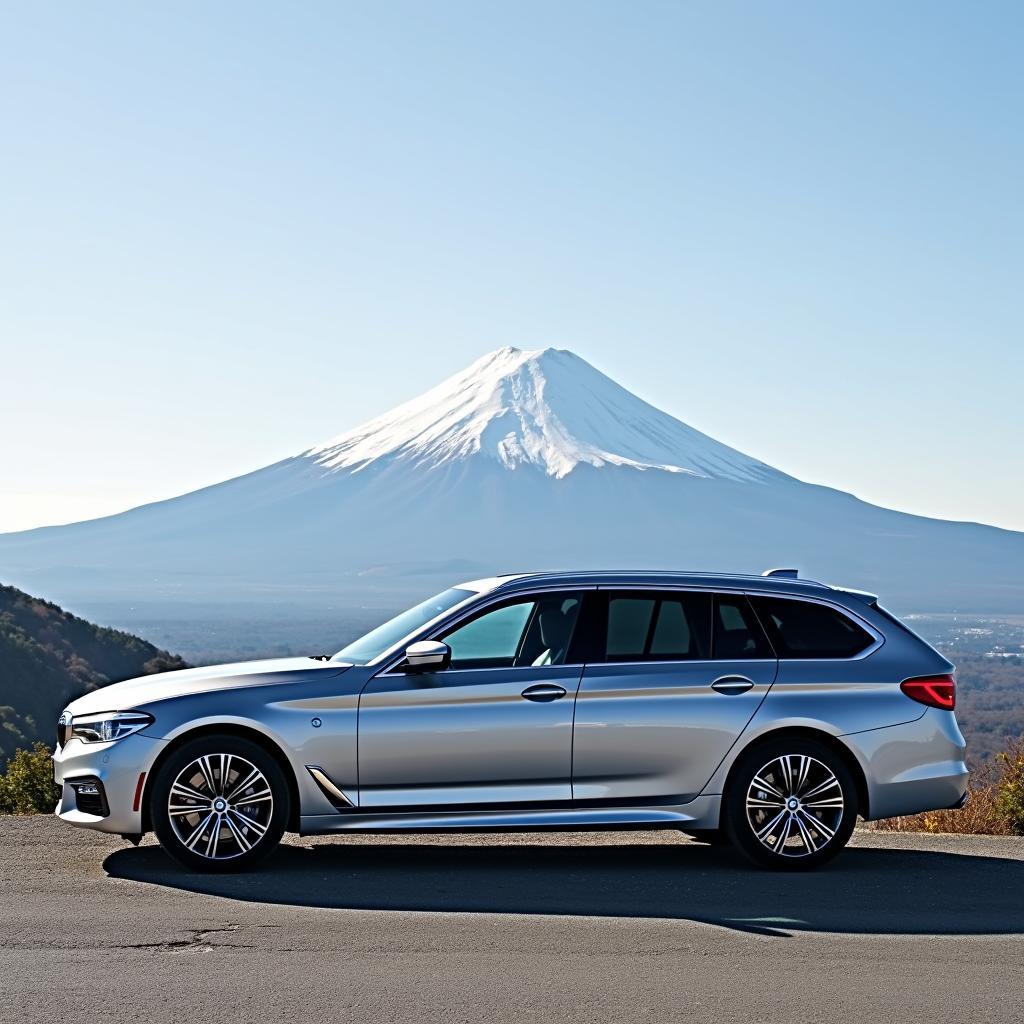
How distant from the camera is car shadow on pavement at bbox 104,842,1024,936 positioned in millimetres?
7750

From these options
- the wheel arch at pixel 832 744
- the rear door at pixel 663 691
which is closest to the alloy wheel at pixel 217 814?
the rear door at pixel 663 691

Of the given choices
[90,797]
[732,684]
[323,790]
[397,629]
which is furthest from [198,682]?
[732,684]

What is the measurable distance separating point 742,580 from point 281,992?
401 centimetres

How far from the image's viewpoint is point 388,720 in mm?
8555

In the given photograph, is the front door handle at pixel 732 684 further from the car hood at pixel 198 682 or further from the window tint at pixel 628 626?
the car hood at pixel 198 682

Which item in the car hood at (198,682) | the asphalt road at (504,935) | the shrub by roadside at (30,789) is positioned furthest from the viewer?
the shrub by roadside at (30,789)

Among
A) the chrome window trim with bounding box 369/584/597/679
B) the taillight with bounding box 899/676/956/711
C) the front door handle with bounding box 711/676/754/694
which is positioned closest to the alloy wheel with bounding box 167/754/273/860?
the chrome window trim with bounding box 369/584/597/679

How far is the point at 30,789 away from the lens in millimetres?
14258

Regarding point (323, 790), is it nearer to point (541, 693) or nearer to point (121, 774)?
point (121, 774)

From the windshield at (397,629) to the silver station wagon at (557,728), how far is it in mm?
21

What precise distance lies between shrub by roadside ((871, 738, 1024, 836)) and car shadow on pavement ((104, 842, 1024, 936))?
1.91m

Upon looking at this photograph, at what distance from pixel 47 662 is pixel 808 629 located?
130 ft

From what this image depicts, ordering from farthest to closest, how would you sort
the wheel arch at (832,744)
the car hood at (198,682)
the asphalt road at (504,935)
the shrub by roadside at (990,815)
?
the shrub by roadside at (990,815) < the wheel arch at (832,744) < the car hood at (198,682) < the asphalt road at (504,935)

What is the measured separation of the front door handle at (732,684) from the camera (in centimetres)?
891
